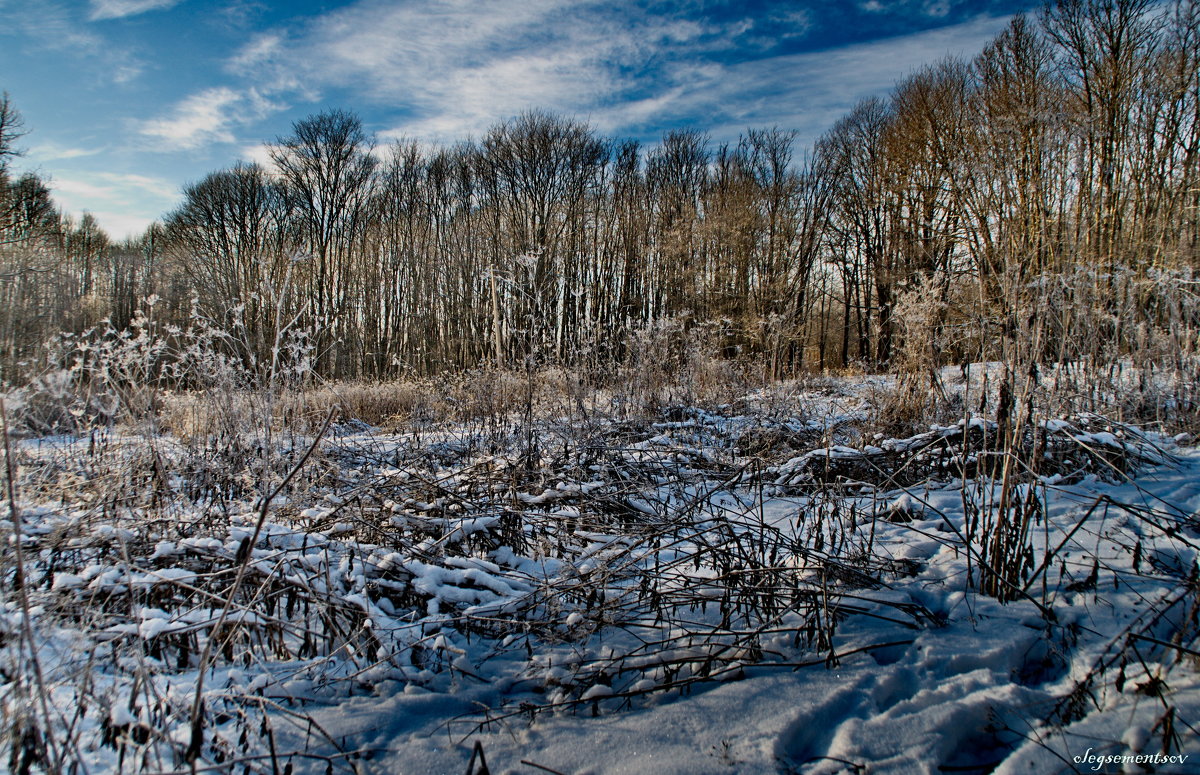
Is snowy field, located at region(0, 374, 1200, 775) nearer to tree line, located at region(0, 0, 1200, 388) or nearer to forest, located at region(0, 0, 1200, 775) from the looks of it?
forest, located at region(0, 0, 1200, 775)

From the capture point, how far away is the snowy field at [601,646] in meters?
1.29

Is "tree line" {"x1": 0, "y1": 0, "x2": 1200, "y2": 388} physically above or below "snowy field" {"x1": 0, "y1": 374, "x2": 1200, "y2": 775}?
above

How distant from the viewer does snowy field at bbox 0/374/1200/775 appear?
129 centimetres

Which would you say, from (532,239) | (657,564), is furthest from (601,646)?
(532,239)

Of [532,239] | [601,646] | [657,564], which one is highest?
[532,239]

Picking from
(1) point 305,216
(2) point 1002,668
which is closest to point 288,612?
(2) point 1002,668

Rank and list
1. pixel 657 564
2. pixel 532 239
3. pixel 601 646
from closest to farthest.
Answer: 1. pixel 601 646
2. pixel 657 564
3. pixel 532 239

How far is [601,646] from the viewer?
1799mm

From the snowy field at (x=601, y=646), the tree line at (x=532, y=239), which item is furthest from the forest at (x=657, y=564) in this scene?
the tree line at (x=532, y=239)

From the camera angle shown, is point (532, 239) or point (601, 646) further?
point (532, 239)

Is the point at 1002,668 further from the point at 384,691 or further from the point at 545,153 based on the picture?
the point at 545,153

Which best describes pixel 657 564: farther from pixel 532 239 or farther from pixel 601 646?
pixel 532 239

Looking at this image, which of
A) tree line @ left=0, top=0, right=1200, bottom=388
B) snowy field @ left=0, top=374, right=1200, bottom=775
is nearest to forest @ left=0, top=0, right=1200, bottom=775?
snowy field @ left=0, top=374, right=1200, bottom=775

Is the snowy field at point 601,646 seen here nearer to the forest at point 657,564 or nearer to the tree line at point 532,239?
the forest at point 657,564
